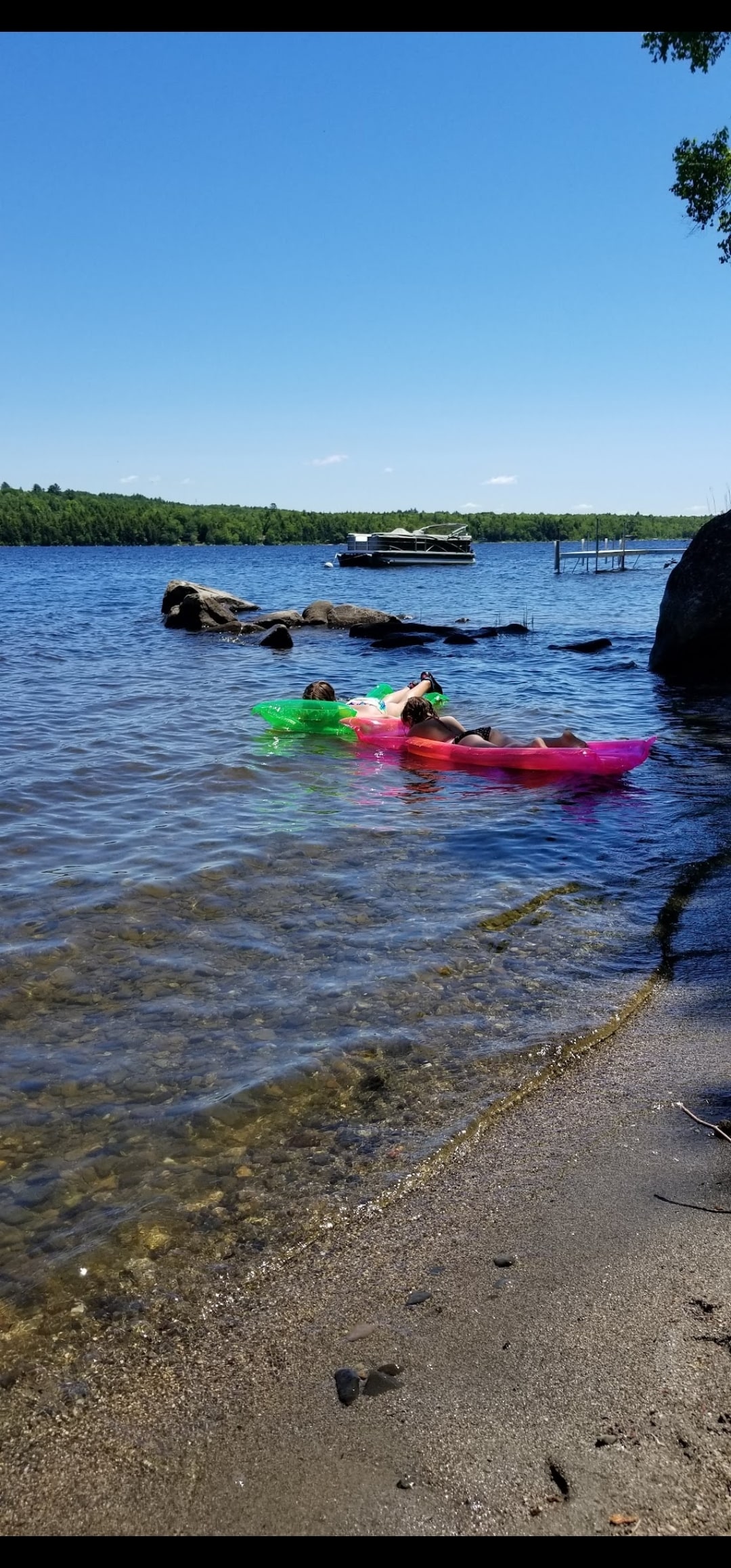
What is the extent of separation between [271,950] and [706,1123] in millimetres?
3020

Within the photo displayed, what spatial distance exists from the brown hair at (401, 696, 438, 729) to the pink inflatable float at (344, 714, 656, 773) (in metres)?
0.66

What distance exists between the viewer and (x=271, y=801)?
9.88 meters

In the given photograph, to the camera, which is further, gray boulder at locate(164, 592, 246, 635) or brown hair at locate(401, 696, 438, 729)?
gray boulder at locate(164, 592, 246, 635)

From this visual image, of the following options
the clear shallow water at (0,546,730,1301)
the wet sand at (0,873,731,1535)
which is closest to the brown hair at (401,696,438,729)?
the clear shallow water at (0,546,730,1301)

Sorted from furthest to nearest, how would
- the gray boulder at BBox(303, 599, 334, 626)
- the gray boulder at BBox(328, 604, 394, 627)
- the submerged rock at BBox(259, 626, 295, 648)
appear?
1. the gray boulder at BBox(303, 599, 334, 626)
2. the gray boulder at BBox(328, 604, 394, 627)
3. the submerged rock at BBox(259, 626, 295, 648)

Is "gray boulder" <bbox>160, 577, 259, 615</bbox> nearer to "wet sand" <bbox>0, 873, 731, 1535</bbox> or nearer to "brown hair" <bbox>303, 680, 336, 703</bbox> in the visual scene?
"brown hair" <bbox>303, 680, 336, 703</bbox>

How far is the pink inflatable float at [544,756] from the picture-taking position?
35.5 ft

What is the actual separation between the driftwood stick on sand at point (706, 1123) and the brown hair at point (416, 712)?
9182 millimetres

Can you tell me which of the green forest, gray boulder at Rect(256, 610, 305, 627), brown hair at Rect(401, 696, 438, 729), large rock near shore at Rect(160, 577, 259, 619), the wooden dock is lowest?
brown hair at Rect(401, 696, 438, 729)

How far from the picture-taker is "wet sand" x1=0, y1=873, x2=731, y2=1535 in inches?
84.9

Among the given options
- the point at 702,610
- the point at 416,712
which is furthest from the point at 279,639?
the point at 416,712

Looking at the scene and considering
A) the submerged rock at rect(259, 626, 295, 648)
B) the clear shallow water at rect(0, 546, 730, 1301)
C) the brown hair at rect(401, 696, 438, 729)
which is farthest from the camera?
the submerged rock at rect(259, 626, 295, 648)

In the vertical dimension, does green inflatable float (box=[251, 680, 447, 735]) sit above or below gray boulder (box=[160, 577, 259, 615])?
below

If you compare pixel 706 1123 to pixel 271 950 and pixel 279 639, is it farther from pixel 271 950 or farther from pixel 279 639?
pixel 279 639
